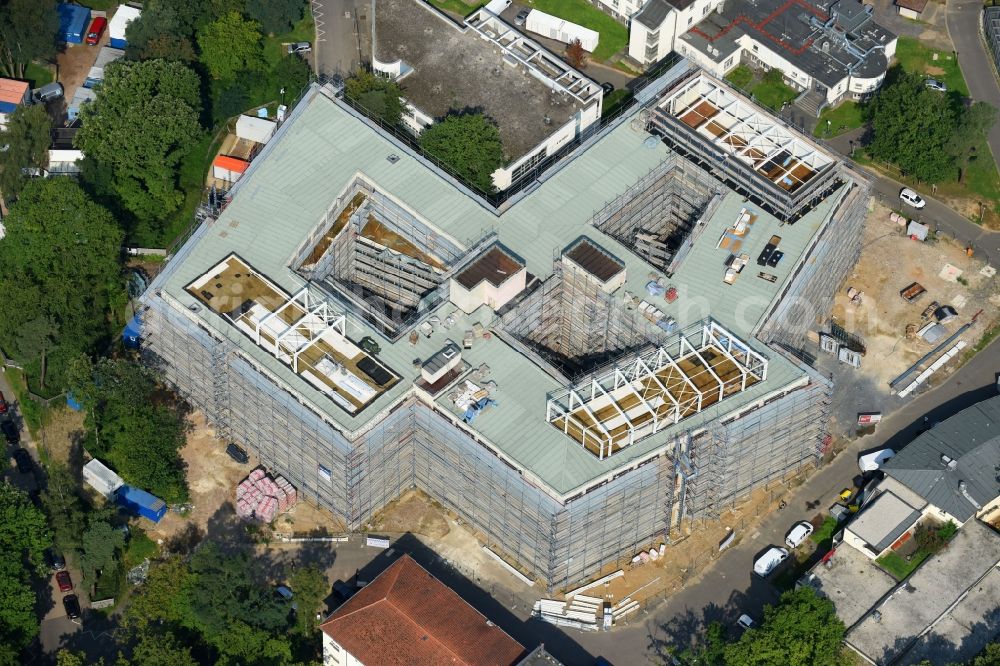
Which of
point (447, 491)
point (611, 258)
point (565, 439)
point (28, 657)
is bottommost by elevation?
point (28, 657)

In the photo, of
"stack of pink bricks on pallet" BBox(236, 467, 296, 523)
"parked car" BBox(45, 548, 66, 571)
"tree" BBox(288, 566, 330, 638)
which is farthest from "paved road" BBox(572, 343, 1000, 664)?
"parked car" BBox(45, 548, 66, 571)

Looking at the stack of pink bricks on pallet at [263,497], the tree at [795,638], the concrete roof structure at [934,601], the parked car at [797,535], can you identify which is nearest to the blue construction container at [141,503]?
the stack of pink bricks on pallet at [263,497]

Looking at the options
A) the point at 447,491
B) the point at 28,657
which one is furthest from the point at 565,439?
the point at 28,657

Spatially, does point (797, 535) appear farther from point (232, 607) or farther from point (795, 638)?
point (232, 607)

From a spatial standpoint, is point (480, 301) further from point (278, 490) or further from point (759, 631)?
point (759, 631)

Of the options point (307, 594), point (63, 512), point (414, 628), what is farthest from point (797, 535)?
point (63, 512)

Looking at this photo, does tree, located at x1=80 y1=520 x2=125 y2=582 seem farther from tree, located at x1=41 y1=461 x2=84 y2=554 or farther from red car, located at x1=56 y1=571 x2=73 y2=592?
red car, located at x1=56 y1=571 x2=73 y2=592
